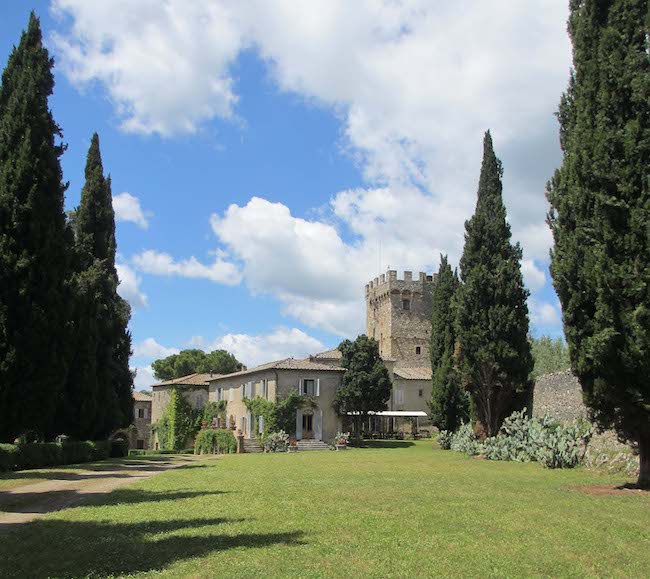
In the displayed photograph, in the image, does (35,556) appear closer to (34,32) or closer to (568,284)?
(568,284)

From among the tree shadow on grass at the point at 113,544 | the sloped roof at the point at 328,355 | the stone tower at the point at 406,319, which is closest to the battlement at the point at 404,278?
the stone tower at the point at 406,319

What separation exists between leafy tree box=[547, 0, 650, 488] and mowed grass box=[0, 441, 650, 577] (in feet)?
7.63

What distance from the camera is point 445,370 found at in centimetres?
3819

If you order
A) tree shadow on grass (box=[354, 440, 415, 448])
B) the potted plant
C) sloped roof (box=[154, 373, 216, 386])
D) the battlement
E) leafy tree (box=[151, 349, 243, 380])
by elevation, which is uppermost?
the battlement

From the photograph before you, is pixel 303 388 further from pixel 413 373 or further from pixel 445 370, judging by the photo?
pixel 413 373

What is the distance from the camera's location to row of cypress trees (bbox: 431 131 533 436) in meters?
28.0

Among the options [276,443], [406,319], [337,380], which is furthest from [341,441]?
[406,319]

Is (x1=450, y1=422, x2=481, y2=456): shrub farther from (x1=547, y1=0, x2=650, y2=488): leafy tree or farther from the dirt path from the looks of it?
the dirt path

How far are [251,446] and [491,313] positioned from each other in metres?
19.5

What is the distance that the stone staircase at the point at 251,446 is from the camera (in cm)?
3994

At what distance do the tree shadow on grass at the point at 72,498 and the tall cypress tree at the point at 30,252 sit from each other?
5.40m

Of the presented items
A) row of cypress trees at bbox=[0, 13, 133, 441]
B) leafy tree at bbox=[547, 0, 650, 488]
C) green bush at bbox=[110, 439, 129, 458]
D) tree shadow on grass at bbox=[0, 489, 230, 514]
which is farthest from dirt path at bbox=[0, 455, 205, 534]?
leafy tree at bbox=[547, 0, 650, 488]

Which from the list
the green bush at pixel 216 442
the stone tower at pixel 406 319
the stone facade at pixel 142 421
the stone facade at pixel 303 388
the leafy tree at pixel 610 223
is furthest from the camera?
the stone tower at pixel 406 319

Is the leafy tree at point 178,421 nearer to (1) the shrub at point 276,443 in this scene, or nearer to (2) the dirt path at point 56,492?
(1) the shrub at point 276,443
